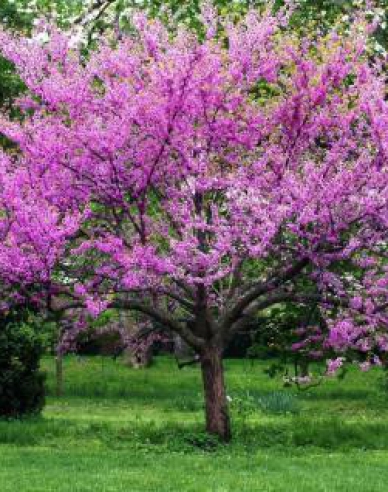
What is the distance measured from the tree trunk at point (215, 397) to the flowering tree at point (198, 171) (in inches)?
16.1

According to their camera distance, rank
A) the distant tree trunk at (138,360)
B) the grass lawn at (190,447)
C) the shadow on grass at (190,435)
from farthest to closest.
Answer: the distant tree trunk at (138,360)
the shadow on grass at (190,435)
the grass lawn at (190,447)

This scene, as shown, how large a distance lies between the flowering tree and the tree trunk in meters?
0.41

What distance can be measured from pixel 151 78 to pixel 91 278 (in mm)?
2792

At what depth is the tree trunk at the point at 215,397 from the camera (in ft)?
43.5

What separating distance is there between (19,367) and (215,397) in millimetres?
4896

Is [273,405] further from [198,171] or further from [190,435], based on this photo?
[198,171]

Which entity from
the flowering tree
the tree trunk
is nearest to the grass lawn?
the tree trunk

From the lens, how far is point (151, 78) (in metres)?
11.4

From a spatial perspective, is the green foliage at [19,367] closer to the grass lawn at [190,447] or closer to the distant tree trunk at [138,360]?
the grass lawn at [190,447]

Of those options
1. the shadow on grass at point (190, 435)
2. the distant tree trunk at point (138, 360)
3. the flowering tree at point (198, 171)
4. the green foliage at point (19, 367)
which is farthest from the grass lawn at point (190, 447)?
the distant tree trunk at point (138, 360)

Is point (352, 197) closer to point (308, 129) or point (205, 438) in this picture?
point (308, 129)

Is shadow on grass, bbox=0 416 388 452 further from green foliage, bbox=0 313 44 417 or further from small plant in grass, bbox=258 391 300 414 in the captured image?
green foliage, bbox=0 313 44 417

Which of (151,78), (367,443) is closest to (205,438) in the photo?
(367,443)

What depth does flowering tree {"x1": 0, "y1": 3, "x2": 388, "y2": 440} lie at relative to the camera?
1103cm
